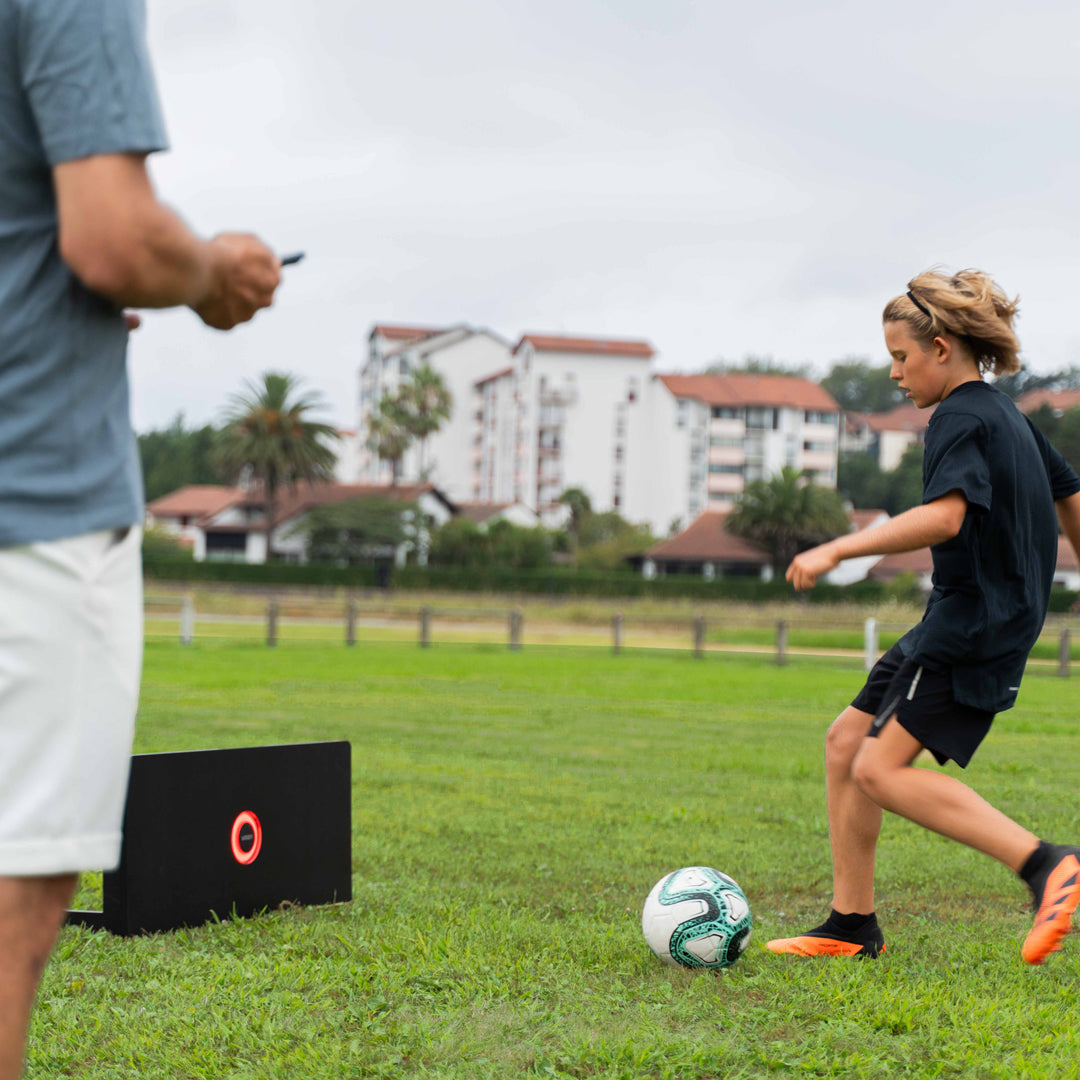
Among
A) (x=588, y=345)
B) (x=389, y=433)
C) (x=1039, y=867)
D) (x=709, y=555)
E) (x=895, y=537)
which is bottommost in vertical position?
(x=709, y=555)

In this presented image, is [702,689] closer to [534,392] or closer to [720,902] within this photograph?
[720,902]

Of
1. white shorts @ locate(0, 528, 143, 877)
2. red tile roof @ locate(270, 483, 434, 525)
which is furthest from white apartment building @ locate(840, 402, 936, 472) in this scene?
white shorts @ locate(0, 528, 143, 877)

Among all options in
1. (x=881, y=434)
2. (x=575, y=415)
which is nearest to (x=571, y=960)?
(x=575, y=415)

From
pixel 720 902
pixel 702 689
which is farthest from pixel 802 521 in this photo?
pixel 720 902

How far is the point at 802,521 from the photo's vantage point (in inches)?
3140

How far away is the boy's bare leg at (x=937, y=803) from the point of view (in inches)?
147

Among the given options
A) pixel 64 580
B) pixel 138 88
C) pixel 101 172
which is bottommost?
pixel 64 580

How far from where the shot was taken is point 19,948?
1.77 meters

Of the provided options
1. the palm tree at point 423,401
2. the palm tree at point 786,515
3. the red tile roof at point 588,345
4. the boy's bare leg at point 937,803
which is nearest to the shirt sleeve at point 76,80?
the boy's bare leg at point 937,803

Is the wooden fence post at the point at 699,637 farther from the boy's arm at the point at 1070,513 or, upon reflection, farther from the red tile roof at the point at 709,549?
the red tile roof at the point at 709,549

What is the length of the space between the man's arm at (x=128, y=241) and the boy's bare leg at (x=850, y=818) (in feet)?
9.43

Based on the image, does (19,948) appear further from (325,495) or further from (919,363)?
(325,495)

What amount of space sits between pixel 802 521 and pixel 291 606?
4165 cm

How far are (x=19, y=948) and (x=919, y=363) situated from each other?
3147 millimetres
